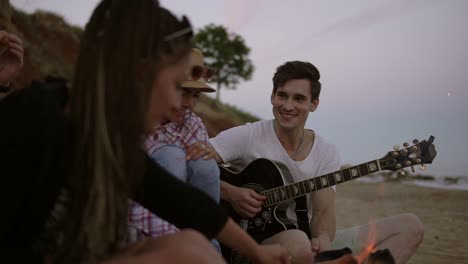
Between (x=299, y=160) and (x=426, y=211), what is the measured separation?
589 centimetres

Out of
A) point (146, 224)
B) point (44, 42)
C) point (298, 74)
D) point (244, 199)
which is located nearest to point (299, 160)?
point (244, 199)

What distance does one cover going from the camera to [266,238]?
154 inches

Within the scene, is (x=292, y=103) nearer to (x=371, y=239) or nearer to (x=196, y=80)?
(x=196, y=80)

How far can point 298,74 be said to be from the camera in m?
4.51

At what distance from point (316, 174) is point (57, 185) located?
116 inches

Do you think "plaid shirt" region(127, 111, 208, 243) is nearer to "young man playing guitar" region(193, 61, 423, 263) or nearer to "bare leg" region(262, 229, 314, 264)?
"young man playing guitar" region(193, 61, 423, 263)

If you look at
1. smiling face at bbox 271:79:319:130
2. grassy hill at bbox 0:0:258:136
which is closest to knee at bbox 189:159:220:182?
smiling face at bbox 271:79:319:130

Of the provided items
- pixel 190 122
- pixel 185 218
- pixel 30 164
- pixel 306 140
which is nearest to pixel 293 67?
pixel 306 140

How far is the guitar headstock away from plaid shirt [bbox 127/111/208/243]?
1.62 m

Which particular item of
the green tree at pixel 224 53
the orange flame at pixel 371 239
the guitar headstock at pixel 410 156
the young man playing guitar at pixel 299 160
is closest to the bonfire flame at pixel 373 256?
the orange flame at pixel 371 239

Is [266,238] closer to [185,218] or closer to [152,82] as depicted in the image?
[185,218]

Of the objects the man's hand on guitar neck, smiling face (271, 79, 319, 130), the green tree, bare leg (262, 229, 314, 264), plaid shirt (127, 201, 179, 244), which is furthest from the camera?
the green tree

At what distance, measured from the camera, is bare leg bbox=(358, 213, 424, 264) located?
12.2ft

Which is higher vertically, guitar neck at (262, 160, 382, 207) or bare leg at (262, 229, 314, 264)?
guitar neck at (262, 160, 382, 207)
